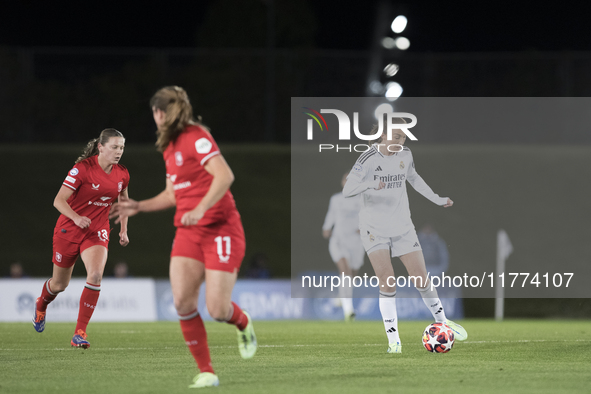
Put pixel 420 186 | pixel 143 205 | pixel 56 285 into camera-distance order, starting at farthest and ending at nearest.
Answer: pixel 56 285
pixel 420 186
pixel 143 205

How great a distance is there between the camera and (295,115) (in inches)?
923

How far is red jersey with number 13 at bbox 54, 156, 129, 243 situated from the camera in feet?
30.4

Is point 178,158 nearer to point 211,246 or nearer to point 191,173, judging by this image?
point 191,173

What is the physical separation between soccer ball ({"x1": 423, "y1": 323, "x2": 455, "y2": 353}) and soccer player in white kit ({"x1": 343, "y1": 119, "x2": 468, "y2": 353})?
0.24 metres

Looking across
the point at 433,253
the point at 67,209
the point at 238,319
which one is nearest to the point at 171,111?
the point at 238,319

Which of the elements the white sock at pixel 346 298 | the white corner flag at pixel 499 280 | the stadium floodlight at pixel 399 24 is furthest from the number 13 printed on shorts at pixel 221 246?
the stadium floodlight at pixel 399 24

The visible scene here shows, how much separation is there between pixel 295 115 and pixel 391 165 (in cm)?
1470

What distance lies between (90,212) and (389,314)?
3.55 m

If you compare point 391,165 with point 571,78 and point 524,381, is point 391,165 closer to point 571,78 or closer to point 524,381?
point 524,381

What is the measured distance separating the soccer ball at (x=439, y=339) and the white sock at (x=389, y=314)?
32 cm

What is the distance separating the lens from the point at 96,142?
9.48 meters

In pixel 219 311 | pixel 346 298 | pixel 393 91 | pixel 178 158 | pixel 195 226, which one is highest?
pixel 393 91

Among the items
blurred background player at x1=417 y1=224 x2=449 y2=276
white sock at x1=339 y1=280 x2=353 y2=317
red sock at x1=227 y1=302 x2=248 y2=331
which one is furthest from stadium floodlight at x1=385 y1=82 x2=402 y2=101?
red sock at x1=227 y1=302 x2=248 y2=331

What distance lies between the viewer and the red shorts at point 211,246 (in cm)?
625
